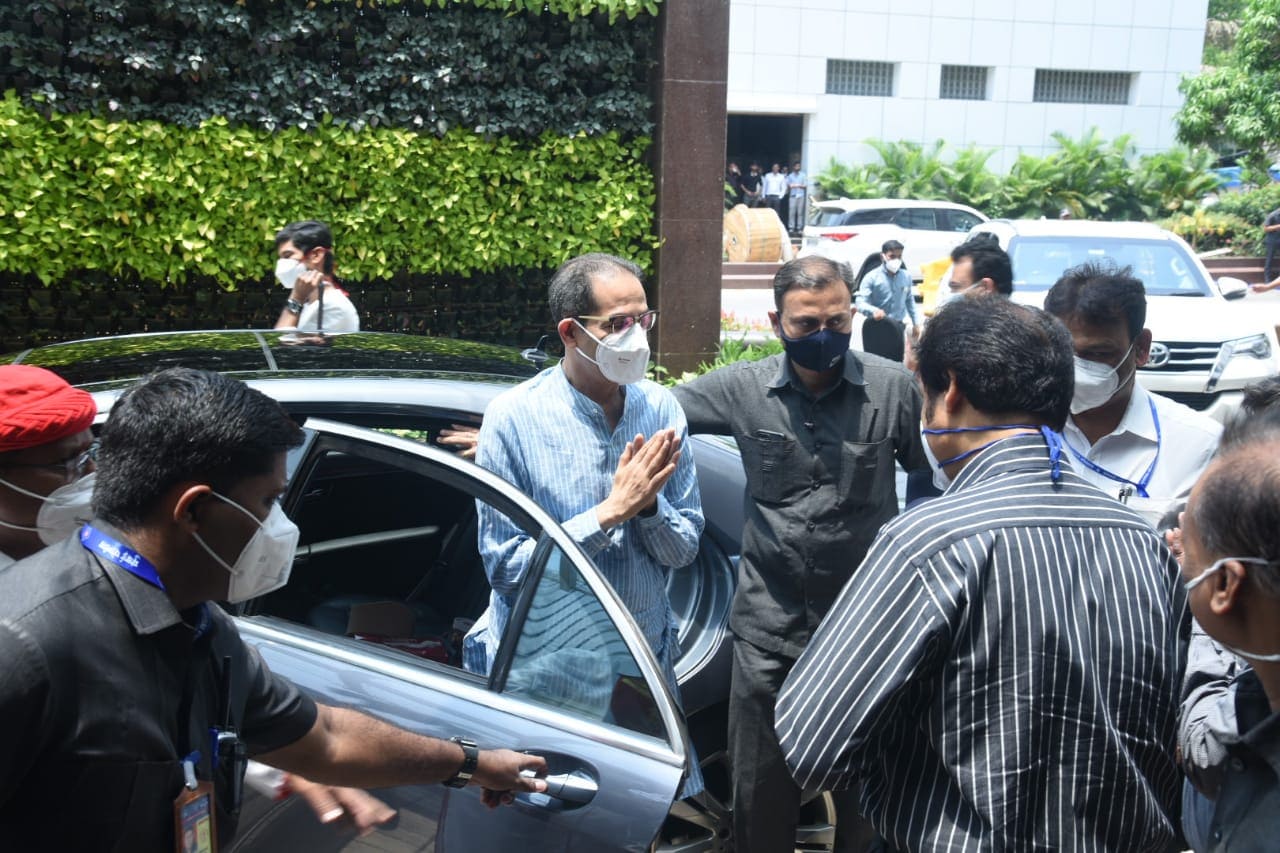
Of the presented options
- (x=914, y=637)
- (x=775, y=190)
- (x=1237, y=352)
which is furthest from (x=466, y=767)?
(x=775, y=190)

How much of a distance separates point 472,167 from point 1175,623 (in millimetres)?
6599

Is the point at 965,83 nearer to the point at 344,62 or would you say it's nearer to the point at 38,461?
the point at 344,62

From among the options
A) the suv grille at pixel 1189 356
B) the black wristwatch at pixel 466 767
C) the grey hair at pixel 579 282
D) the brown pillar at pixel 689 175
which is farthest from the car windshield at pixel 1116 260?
the black wristwatch at pixel 466 767

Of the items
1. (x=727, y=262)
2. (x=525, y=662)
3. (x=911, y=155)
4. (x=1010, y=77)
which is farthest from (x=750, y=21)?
(x=525, y=662)

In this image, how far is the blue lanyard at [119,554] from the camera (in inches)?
66.7

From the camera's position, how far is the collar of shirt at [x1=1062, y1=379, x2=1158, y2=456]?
10.6 feet

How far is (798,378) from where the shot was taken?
344cm

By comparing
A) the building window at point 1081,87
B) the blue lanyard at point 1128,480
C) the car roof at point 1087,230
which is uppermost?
the building window at point 1081,87

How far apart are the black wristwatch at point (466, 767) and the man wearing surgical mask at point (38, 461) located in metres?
0.87

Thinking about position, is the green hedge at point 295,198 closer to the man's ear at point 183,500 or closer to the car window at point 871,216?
the man's ear at point 183,500

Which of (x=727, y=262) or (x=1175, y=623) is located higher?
(x=1175, y=623)

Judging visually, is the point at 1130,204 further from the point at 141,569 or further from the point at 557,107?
the point at 141,569

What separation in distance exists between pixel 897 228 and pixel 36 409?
67.8 ft

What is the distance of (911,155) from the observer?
1201 inches
